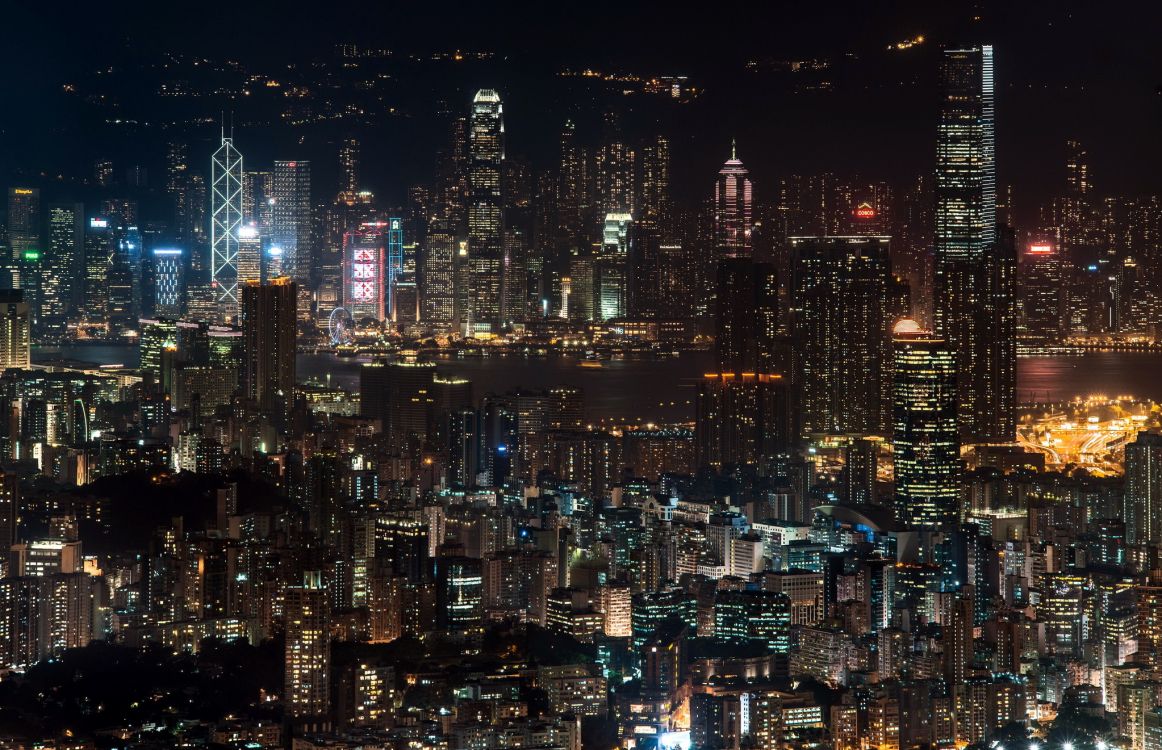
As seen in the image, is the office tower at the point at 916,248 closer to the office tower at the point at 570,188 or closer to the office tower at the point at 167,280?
the office tower at the point at 570,188

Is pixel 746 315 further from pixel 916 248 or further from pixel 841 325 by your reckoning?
pixel 916 248

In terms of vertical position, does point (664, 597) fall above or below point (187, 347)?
below

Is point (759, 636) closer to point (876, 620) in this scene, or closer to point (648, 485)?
point (876, 620)

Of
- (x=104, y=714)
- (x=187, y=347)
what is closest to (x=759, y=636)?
(x=104, y=714)

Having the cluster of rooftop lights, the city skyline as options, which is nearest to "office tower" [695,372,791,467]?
the city skyline

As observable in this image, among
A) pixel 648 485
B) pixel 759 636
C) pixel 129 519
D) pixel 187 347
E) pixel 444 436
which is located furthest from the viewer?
pixel 187 347

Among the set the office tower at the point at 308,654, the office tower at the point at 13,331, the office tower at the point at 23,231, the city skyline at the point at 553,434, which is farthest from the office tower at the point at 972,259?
the office tower at the point at 13,331

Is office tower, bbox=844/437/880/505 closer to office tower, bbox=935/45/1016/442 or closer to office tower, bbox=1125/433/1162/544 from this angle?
office tower, bbox=935/45/1016/442
